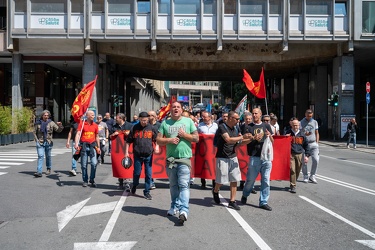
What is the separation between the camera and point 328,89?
3397 centimetres

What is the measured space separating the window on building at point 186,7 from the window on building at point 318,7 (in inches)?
316

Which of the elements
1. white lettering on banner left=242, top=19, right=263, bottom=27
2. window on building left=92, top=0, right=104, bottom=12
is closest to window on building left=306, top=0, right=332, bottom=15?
white lettering on banner left=242, top=19, right=263, bottom=27

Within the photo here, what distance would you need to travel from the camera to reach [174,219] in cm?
654

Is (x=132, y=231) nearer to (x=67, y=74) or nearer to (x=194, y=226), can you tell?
(x=194, y=226)

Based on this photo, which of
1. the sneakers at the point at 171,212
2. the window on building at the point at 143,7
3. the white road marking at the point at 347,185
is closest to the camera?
the sneakers at the point at 171,212

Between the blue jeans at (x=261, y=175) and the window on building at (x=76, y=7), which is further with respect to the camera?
the window on building at (x=76, y=7)

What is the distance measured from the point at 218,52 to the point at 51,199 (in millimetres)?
21865

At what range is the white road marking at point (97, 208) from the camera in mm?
7034

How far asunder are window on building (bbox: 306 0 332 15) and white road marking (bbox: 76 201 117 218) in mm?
24582

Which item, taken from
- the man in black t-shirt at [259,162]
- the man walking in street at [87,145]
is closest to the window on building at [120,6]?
the man walking in street at [87,145]

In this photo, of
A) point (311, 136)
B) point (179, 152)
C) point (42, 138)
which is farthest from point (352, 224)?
point (42, 138)

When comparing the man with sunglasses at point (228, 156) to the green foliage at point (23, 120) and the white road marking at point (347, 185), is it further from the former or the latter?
the green foliage at point (23, 120)

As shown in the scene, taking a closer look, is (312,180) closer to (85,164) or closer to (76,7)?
(85,164)

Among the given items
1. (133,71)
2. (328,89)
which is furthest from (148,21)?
(328,89)
